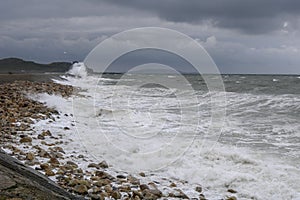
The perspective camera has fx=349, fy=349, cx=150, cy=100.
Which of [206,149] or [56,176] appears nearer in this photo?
[56,176]

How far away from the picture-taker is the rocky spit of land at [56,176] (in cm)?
341

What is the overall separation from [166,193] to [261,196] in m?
1.46

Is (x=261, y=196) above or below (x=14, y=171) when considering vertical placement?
below

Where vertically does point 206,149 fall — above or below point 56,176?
below

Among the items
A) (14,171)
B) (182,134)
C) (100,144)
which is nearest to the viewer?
(14,171)

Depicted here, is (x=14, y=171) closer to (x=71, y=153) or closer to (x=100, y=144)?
(x=71, y=153)

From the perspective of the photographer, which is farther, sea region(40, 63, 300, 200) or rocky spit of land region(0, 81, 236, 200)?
sea region(40, 63, 300, 200)

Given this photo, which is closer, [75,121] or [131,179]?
[131,179]

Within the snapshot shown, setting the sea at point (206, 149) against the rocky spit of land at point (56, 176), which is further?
the sea at point (206, 149)

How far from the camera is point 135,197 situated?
462cm

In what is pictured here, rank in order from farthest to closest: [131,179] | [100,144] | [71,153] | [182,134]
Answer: [182,134] → [100,144] → [71,153] → [131,179]

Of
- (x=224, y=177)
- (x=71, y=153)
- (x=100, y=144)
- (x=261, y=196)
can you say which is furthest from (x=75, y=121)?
(x=261, y=196)

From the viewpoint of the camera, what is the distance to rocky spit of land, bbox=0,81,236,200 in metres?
3.41

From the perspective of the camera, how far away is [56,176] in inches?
194
